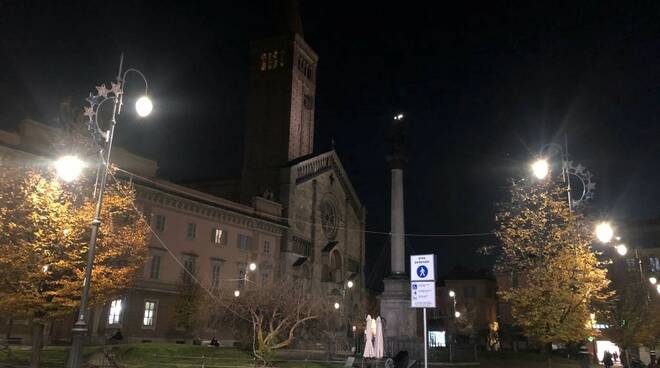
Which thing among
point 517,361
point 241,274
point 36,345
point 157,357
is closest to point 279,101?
point 241,274

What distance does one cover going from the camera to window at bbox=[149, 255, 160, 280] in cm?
4175

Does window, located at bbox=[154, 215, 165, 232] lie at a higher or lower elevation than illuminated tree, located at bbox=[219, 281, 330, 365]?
higher

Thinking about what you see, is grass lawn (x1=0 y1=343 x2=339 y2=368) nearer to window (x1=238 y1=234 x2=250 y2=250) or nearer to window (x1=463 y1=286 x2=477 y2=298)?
window (x1=238 y1=234 x2=250 y2=250)

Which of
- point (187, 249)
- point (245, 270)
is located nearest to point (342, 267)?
point (245, 270)

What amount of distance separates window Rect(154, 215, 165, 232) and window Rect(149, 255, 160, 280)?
224 centimetres

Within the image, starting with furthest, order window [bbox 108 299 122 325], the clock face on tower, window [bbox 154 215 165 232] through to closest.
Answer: the clock face on tower → window [bbox 154 215 165 232] → window [bbox 108 299 122 325]

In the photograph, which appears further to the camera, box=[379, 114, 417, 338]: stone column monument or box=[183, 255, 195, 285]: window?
box=[183, 255, 195, 285]: window

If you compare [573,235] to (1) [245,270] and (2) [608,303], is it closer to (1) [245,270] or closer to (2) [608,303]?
(2) [608,303]

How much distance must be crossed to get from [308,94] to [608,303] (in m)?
50.7

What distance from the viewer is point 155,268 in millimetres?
42062

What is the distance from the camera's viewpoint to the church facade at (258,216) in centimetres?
3981

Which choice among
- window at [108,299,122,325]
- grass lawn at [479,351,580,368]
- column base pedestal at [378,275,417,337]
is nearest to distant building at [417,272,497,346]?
grass lawn at [479,351,580,368]

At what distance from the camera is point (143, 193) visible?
41.3 m

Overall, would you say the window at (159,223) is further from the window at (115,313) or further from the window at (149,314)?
the window at (115,313)
